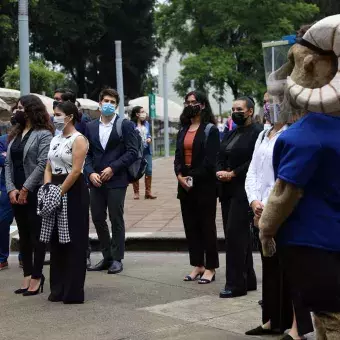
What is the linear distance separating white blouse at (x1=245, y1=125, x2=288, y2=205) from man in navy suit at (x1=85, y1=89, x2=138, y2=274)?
2490mm

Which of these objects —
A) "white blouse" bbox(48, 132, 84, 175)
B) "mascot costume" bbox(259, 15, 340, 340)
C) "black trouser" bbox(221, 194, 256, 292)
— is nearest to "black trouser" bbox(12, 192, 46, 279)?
"white blouse" bbox(48, 132, 84, 175)

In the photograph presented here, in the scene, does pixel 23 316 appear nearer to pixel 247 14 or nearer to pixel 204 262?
pixel 204 262

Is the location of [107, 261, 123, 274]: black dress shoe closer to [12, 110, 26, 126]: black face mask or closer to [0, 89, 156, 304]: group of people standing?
[0, 89, 156, 304]: group of people standing

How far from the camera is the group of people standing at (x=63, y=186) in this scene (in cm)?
646

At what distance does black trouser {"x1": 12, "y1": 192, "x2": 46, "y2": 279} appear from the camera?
6.79 meters

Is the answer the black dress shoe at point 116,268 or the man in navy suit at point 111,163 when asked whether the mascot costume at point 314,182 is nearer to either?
the man in navy suit at point 111,163

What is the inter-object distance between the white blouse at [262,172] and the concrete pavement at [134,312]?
3.54 ft

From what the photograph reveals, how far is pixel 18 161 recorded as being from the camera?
708 cm

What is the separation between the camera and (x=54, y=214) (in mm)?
6465

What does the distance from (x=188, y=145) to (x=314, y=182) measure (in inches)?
145

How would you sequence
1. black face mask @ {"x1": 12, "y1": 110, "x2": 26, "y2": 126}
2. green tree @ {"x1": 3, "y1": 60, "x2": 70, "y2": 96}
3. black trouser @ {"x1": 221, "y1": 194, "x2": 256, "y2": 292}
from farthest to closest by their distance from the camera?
1. green tree @ {"x1": 3, "y1": 60, "x2": 70, "y2": 96}
2. black face mask @ {"x1": 12, "y1": 110, "x2": 26, "y2": 126}
3. black trouser @ {"x1": 221, "y1": 194, "x2": 256, "y2": 292}

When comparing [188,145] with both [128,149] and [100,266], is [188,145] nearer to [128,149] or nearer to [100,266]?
[128,149]

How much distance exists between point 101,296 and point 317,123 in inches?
148

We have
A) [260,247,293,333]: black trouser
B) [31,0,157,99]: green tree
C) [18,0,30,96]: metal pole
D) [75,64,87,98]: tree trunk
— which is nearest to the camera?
[260,247,293,333]: black trouser
